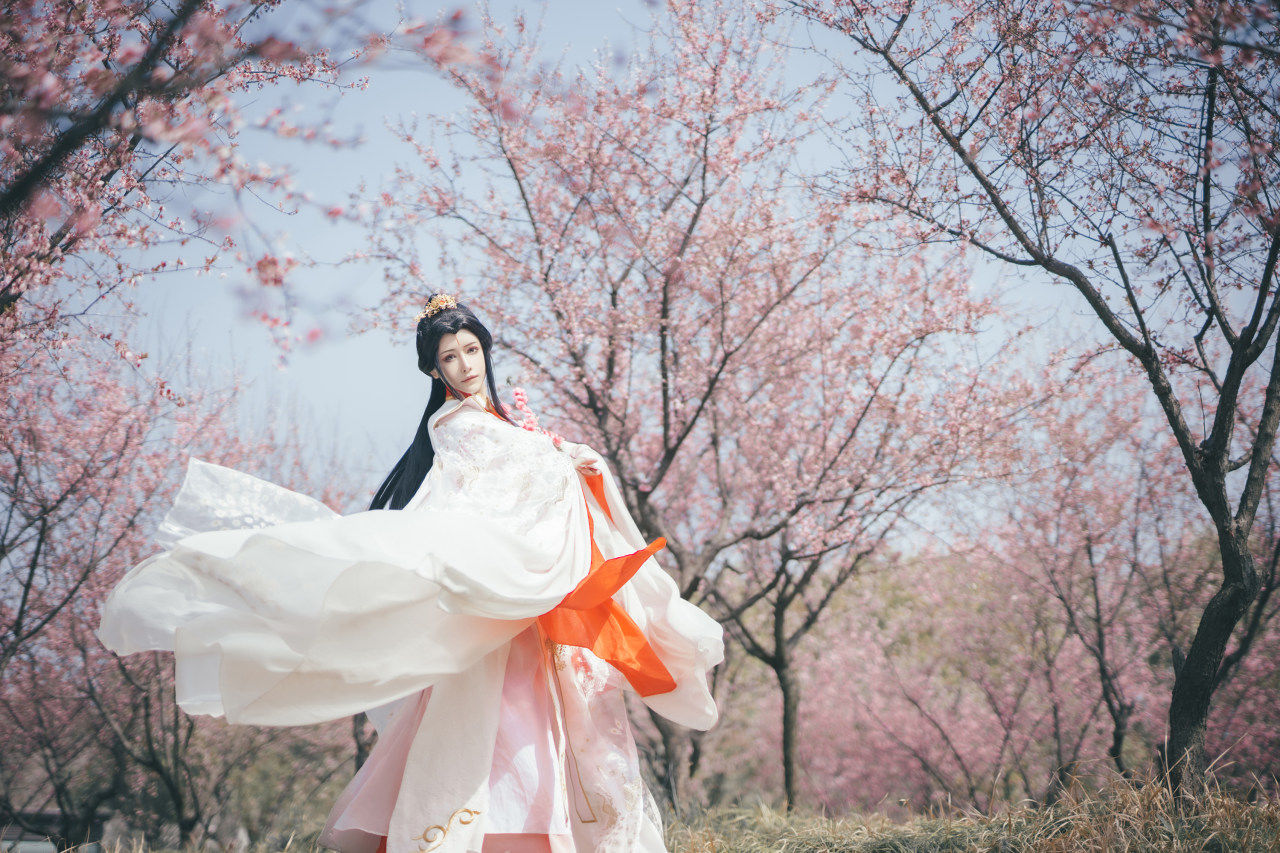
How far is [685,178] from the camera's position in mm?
6461

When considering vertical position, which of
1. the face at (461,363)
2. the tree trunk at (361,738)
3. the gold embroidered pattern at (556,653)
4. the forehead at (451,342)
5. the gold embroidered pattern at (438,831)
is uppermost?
the forehead at (451,342)

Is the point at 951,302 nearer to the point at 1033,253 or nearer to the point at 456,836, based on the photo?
the point at 1033,253

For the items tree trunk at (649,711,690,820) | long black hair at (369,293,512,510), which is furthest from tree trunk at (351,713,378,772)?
long black hair at (369,293,512,510)

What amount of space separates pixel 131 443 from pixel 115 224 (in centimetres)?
401

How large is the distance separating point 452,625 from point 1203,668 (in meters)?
3.21

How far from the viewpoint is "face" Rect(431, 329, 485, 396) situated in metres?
3.20

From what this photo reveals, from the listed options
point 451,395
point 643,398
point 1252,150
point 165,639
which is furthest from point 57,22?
point 643,398

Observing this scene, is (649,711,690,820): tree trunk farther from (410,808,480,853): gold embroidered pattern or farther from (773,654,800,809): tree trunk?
(410,808,480,853): gold embroidered pattern

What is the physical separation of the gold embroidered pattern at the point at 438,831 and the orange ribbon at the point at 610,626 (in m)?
0.61

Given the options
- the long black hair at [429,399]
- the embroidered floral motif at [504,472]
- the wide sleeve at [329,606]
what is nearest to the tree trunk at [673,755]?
the long black hair at [429,399]

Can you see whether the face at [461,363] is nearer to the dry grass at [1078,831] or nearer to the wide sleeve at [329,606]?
the wide sleeve at [329,606]

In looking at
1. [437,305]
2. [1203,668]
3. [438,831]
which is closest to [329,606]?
[438,831]

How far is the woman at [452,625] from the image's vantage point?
2.22 metres

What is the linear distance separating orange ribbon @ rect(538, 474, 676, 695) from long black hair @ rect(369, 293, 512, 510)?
746 millimetres
